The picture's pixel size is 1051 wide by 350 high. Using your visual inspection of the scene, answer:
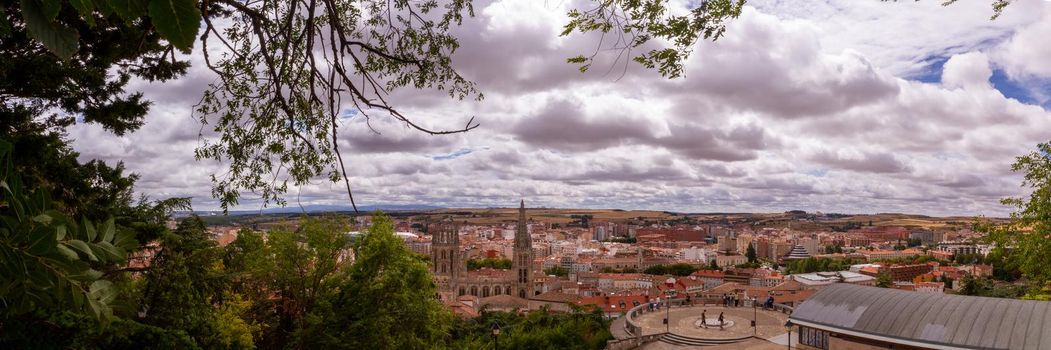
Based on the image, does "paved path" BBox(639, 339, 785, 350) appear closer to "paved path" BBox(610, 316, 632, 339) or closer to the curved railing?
the curved railing

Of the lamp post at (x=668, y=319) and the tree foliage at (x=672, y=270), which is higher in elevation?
the lamp post at (x=668, y=319)

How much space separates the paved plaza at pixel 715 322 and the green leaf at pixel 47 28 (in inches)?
1003

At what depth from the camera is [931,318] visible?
1680 centimetres

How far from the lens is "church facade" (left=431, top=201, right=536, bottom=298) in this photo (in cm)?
7138

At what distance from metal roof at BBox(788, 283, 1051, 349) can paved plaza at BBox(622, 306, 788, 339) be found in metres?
5.39

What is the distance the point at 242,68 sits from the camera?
5008mm

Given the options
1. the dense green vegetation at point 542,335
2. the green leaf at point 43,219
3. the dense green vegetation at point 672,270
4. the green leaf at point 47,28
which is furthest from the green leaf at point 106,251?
the dense green vegetation at point 672,270

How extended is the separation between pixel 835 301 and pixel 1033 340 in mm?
5203

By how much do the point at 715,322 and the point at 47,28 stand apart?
2772 centimetres

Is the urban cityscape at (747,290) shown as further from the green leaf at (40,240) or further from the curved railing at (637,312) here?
the green leaf at (40,240)

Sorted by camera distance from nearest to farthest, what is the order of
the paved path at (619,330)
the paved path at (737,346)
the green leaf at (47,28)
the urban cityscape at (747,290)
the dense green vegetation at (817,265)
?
1. the green leaf at (47,28)
2. the urban cityscape at (747,290)
3. the paved path at (737,346)
4. the paved path at (619,330)
5. the dense green vegetation at (817,265)

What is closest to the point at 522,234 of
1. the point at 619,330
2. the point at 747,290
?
the point at 747,290

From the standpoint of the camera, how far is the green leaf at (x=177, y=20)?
1069 millimetres

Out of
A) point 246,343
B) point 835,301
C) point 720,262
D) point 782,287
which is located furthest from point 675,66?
point 720,262
